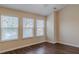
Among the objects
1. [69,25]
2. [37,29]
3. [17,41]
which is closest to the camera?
[17,41]

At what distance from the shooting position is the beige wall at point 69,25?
4.23 meters

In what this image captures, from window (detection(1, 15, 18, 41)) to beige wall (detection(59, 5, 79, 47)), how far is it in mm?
2588

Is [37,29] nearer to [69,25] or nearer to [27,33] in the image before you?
[27,33]

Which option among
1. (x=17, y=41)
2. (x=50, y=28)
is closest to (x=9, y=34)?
(x=17, y=41)

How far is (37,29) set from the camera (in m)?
5.05

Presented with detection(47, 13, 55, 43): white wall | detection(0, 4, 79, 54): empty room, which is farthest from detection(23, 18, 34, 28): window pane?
detection(47, 13, 55, 43): white wall

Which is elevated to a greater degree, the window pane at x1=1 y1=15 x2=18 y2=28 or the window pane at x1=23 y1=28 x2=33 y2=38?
the window pane at x1=1 y1=15 x2=18 y2=28

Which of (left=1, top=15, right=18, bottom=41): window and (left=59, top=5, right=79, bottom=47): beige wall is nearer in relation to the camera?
Result: (left=1, top=15, right=18, bottom=41): window

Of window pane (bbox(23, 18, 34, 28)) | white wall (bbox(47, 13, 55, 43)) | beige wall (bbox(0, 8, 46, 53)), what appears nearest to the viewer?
beige wall (bbox(0, 8, 46, 53))

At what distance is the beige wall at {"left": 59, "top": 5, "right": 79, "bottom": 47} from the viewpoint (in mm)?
4227

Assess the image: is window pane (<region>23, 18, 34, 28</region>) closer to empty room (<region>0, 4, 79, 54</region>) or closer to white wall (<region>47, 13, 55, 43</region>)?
empty room (<region>0, 4, 79, 54</region>)

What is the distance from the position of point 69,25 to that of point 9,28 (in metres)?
2.92

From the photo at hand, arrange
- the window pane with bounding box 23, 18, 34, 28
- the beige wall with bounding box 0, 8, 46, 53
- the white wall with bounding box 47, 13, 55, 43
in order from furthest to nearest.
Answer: the white wall with bounding box 47, 13, 55, 43, the window pane with bounding box 23, 18, 34, 28, the beige wall with bounding box 0, 8, 46, 53
